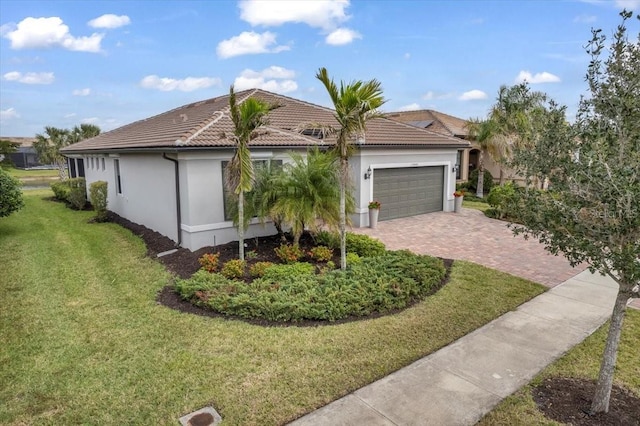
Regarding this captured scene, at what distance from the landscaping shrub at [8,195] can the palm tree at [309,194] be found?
961 cm

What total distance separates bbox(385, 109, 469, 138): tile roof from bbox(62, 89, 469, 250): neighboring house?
10.7 m

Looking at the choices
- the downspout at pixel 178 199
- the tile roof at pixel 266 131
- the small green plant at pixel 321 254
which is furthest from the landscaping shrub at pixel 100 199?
the small green plant at pixel 321 254

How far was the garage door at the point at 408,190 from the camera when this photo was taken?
15594mm

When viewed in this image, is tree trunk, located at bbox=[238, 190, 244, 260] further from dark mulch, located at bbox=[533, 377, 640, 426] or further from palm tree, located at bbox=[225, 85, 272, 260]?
dark mulch, located at bbox=[533, 377, 640, 426]

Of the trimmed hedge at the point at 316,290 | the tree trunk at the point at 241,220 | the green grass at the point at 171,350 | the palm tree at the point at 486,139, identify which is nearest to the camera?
the green grass at the point at 171,350

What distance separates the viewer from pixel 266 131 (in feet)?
30.9

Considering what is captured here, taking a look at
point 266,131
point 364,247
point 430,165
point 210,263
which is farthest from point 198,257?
point 430,165

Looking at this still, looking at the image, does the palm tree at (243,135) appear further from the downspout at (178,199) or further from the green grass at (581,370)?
the green grass at (581,370)

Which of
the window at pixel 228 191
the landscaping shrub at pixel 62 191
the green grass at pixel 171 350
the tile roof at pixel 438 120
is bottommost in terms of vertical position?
the green grass at pixel 171 350

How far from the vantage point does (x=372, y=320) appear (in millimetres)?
6859

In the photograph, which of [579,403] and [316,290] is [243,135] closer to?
[316,290]

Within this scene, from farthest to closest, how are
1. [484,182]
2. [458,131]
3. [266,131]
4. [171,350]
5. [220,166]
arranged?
1. [458,131]
2. [484,182]
3. [220,166]
4. [266,131]
5. [171,350]

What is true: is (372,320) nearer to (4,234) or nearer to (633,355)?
(633,355)

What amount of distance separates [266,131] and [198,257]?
3711 millimetres
